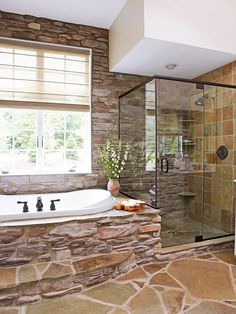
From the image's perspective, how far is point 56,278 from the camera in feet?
6.31

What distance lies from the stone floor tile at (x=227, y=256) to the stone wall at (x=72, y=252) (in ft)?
2.56

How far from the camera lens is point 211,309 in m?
1.81

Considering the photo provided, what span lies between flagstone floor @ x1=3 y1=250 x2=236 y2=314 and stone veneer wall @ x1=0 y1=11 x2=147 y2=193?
63.8 inches

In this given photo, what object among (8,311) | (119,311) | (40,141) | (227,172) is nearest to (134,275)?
(119,311)

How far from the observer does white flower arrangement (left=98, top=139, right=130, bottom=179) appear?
3.29m

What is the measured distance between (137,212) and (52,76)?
2204mm

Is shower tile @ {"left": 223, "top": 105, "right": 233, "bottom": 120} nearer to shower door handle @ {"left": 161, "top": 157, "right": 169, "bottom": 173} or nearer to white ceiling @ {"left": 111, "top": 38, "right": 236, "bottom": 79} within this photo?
white ceiling @ {"left": 111, "top": 38, "right": 236, "bottom": 79}

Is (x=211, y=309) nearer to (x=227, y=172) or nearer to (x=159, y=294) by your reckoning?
(x=159, y=294)

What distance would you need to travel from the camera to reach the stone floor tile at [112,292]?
1.91 metres

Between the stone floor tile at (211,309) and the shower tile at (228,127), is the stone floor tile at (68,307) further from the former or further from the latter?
the shower tile at (228,127)

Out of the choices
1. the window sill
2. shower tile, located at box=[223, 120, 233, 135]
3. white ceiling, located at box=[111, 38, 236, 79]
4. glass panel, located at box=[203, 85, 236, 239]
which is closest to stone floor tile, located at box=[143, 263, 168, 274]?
glass panel, located at box=[203, 85, 236, 239]

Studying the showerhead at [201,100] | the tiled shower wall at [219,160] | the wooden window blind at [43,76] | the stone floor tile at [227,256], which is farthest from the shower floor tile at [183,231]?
the wooden window blind at [43,76]

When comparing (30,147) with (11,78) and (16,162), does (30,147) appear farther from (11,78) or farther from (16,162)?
(11,78)

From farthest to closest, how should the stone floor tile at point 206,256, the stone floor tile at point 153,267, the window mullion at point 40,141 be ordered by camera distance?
the window mullion at point 40,141
the stone floor tile at point 206,256
the stone floor tile at point 153,267
